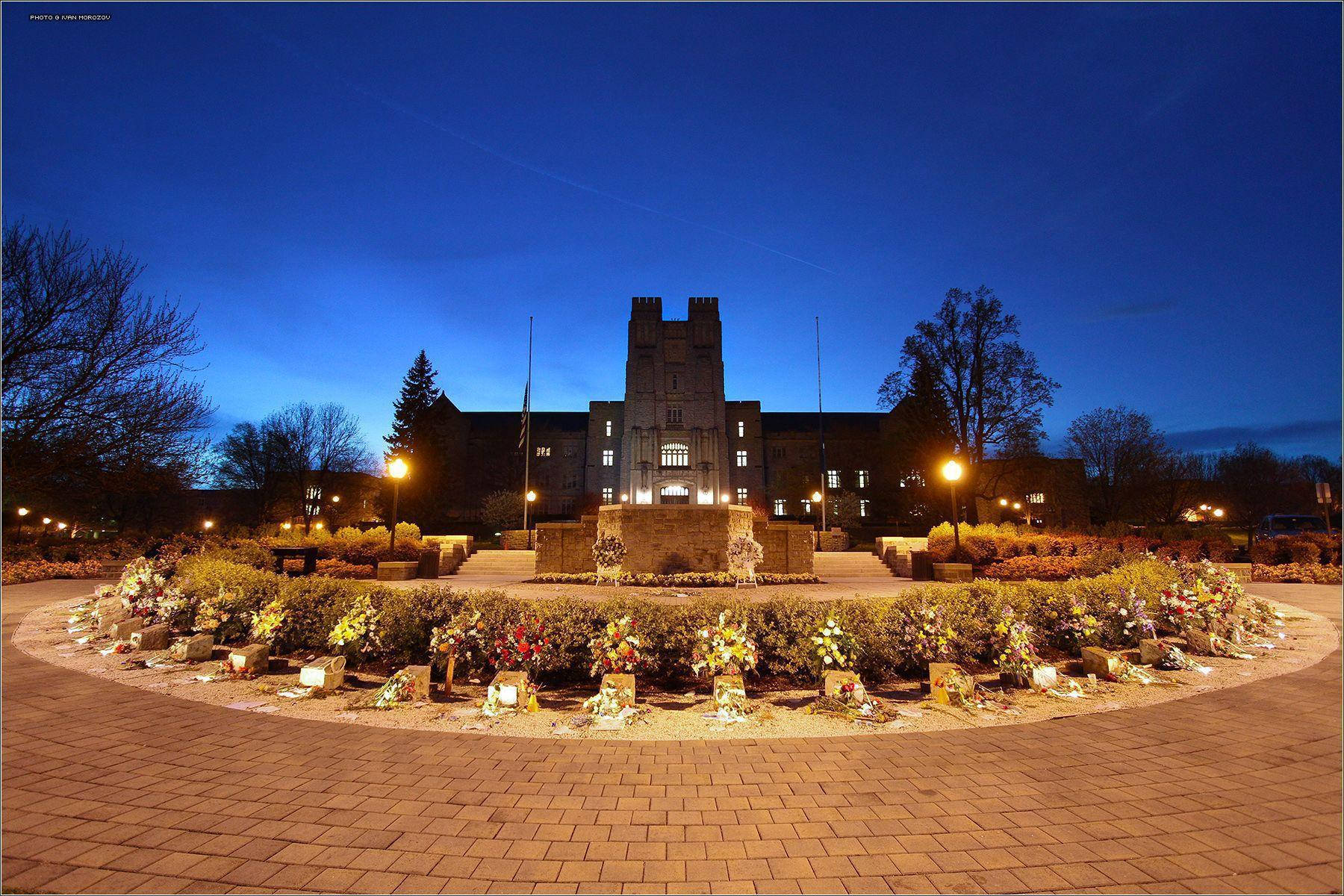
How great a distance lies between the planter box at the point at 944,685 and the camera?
19.3 feet

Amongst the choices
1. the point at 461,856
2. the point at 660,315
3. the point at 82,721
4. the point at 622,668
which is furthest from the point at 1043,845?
the point at 660,315

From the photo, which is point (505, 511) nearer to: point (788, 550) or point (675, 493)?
point (675, 493)

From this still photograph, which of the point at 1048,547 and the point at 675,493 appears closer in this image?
the point at 1048,547

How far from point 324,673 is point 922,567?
17.9 m

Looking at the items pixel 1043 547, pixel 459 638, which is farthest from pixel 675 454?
pixel 459 638

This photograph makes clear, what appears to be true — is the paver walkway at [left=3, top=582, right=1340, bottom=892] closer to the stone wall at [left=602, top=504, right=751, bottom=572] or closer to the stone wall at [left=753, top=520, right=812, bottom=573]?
the stone wall at [left=602, top=504, right=751, bottom=572]

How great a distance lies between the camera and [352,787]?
12.8 ft

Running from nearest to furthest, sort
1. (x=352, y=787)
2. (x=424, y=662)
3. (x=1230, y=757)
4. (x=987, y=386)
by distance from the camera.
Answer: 1. (x=352, y=787)
2. (x=1230, y=757)
3. (x=424, y=662)
4. (x=987, y=386)

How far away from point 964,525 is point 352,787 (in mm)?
23842

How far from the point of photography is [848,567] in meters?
22.5

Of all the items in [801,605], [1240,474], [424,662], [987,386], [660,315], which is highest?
[660,315]

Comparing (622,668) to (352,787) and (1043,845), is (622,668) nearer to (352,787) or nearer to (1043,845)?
(352,787)

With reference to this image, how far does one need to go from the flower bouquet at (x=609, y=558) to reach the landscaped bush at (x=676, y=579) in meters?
0.14

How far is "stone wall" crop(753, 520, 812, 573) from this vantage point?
19.8 m
